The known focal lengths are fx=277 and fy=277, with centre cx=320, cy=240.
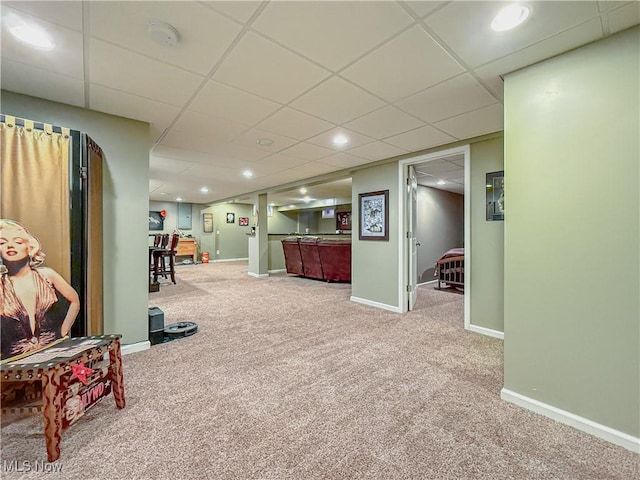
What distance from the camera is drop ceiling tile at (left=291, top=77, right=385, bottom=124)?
2090 millimetres

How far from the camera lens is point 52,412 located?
136 centimetres

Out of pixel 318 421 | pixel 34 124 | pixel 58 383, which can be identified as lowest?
pixel 318 421

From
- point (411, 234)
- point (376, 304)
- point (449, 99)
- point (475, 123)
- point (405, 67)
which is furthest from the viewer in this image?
point (376, 304)

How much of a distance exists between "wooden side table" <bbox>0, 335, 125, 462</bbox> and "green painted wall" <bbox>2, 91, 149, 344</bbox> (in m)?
0.85

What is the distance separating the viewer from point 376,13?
4.55 ft

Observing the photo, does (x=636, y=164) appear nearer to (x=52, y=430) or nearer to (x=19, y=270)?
(x=52, y=430)

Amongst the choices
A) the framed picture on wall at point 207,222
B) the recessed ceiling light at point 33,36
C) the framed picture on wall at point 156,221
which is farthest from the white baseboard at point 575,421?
the framed picture on wall at point 156,221

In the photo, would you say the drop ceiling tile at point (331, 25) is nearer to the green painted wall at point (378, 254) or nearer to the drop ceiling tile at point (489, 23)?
the drop ceiling tile at point (489, 23)

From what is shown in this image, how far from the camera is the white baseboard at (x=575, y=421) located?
1451mm

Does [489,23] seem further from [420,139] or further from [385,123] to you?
[420,139]

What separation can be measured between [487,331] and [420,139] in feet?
7.66

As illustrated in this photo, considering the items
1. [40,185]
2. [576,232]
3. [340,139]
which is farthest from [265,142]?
[576,232]

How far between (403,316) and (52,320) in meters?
3.57

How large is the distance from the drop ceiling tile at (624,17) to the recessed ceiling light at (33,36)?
2.97 metres
